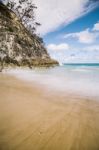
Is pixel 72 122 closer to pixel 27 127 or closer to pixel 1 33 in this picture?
pixel 27 127

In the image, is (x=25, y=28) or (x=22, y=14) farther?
(x=25, y=28)

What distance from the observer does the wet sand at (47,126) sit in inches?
139

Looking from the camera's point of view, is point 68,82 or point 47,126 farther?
point 68,82

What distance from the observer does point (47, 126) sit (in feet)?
14.4

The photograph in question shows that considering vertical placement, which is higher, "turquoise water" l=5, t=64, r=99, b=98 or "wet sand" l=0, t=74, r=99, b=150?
"wet sand" l=0, t=74, r=99, b=150

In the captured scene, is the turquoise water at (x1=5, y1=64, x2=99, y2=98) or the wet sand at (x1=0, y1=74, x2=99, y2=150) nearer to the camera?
the wet sand at (x1=0, y1=74, x2=99, y2=150)

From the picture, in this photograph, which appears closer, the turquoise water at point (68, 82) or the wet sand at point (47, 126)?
the wet sand at point (47, 126)

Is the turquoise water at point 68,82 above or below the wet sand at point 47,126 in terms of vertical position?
below

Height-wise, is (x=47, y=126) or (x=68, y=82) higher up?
(x=47, y=126)

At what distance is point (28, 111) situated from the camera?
5496mm

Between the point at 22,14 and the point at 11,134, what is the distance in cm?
1678

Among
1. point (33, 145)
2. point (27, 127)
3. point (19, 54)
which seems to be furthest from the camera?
point (19, 54)

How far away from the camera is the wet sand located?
3.53 metres

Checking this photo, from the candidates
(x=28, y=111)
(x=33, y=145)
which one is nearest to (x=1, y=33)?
(x=28, y=111)
